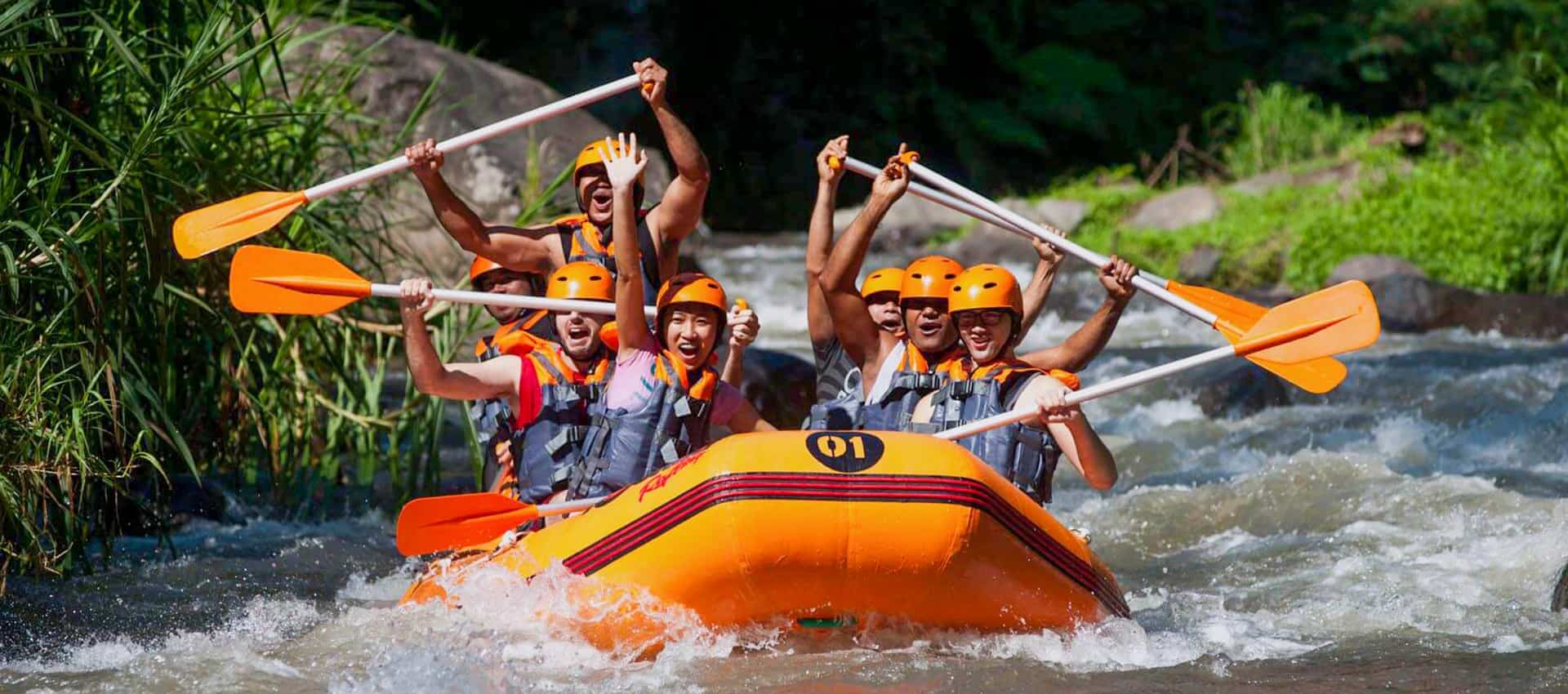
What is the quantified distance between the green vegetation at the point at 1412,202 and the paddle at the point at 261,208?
9.14 meters

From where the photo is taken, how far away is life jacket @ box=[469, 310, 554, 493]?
17.7 ft

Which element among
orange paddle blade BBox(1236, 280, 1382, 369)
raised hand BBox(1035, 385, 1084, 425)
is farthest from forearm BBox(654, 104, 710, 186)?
orange paddle blade BBox(1236, 280, 1382, 369)

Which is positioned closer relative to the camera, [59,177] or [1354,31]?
[59,177]

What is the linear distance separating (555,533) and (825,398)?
135cm

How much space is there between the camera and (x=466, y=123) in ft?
37.9

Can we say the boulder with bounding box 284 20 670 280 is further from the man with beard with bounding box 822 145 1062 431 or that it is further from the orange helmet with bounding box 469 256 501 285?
the man with beard with bounding box 822 145 1062 431

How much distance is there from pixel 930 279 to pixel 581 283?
1059mm

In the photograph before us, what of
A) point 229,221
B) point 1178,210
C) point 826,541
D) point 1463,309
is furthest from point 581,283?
point 1178,210

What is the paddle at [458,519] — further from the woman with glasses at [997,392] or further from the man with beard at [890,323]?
the woman with glasses at [997,392]

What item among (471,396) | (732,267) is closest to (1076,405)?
(471,396)

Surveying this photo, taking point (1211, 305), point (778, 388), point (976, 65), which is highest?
point (976, 65)

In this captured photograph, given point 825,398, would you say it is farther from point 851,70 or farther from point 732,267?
point 851,70

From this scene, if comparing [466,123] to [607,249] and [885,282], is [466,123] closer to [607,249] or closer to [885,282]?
[607,249]

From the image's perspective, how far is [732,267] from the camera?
15281 mm
